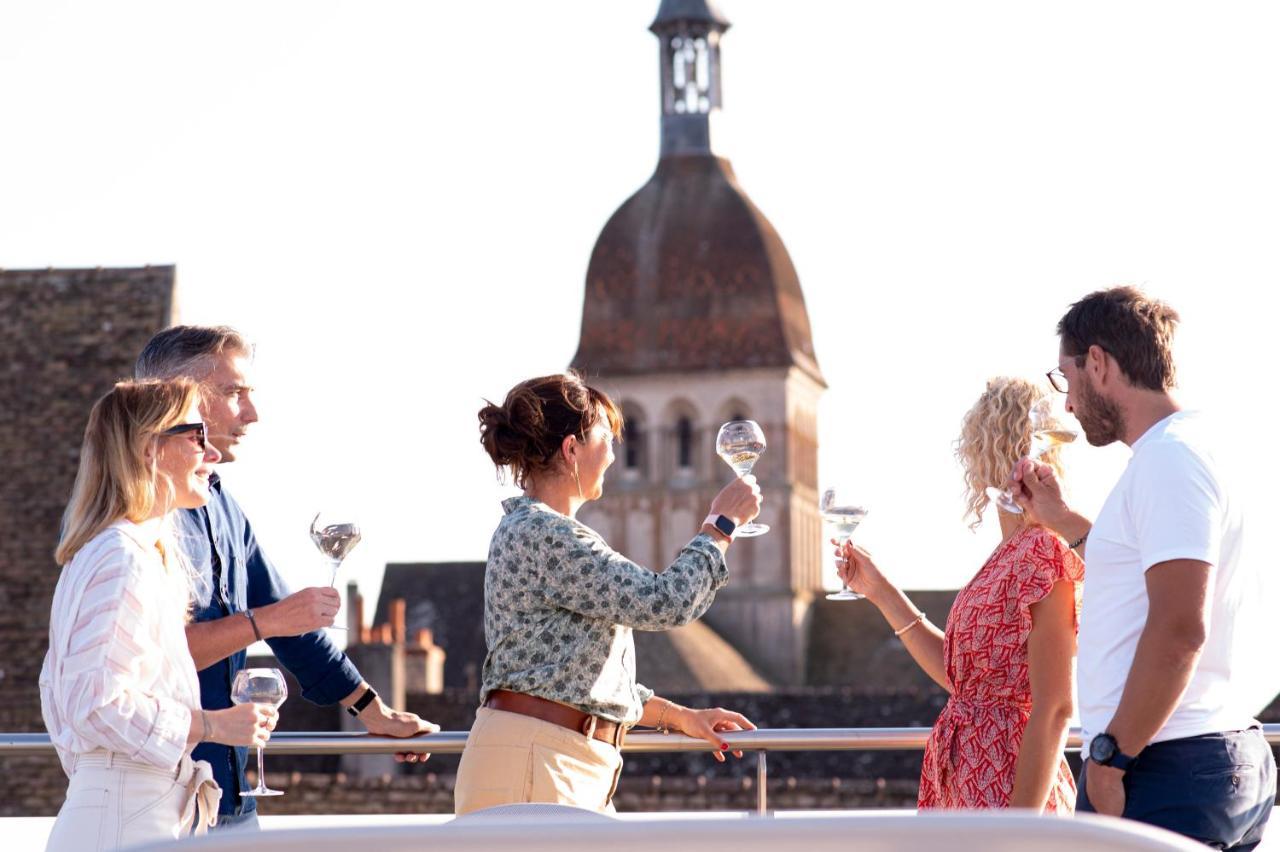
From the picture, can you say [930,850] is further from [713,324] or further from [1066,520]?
[713,324]

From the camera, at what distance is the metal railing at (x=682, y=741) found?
5363mm

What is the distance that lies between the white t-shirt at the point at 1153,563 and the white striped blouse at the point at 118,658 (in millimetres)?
1718

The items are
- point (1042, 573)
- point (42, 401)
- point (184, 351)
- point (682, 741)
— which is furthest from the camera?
point (42, 401)

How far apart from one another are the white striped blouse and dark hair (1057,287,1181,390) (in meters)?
1.83

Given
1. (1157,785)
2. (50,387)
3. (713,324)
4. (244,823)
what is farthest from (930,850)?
(713,324)

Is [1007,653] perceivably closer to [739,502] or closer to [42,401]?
[739,502]

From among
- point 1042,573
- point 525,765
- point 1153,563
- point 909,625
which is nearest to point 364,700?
point 525,765

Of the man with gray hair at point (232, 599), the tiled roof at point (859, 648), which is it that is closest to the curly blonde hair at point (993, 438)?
the man with gray hair at point (232, 599)

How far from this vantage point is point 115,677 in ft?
13.3

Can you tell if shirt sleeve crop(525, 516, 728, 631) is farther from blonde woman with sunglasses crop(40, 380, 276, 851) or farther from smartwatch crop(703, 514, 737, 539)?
blonde woman with sunglasses crop(40, 380, 276, 851)

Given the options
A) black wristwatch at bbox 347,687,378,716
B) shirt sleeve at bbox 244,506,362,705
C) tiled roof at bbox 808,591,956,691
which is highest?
tiled roof at bbox 808,591,956,691

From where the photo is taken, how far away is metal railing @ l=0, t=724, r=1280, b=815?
536cm

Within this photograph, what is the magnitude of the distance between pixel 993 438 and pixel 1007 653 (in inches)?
18.5

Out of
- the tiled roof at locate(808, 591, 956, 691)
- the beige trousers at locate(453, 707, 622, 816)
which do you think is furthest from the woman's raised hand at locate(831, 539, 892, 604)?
the tiled roof at locate(808, 591, 956, 691)
